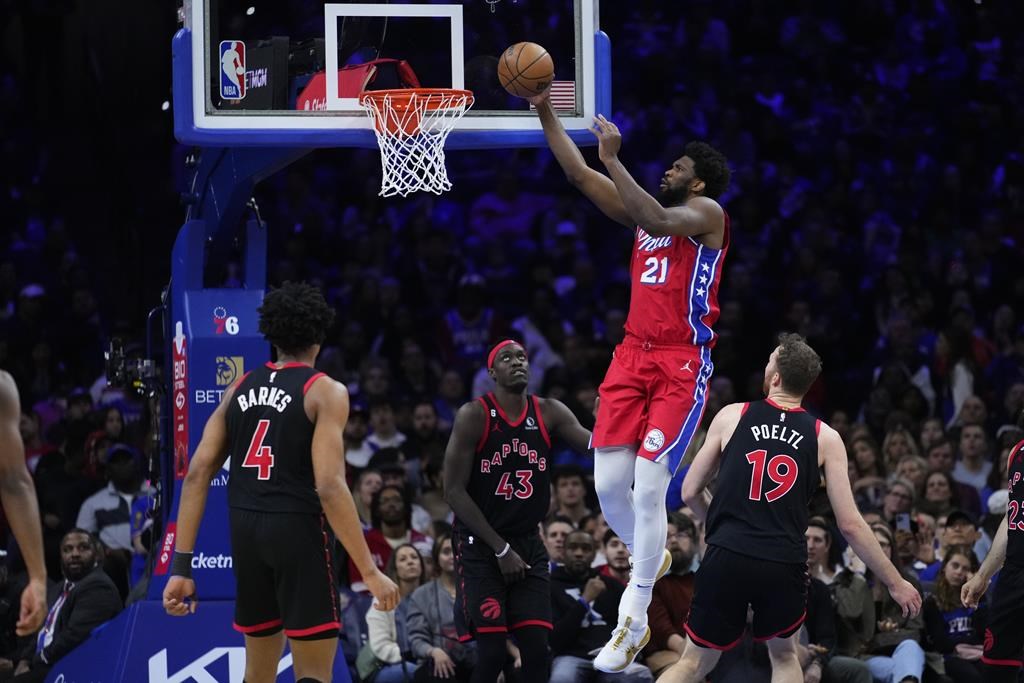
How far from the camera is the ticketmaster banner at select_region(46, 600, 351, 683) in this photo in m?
8.98

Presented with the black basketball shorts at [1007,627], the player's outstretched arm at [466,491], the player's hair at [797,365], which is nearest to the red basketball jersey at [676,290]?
the player's hair at [797,365]

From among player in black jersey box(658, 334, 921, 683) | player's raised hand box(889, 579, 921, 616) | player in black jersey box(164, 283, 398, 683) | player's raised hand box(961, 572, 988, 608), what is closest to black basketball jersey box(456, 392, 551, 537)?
player in black jersey box(658, 334, 921, 683)

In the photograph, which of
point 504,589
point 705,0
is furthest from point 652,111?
point 504,589

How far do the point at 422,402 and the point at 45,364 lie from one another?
3464mm

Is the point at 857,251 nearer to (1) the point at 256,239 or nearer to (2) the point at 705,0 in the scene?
(2) the point at 705,0

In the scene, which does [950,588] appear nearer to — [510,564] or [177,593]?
[510,564]

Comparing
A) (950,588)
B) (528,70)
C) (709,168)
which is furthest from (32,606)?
→ (950,588)

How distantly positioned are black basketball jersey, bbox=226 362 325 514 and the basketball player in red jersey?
58.5 inches

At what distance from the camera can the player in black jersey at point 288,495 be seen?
22.4ft

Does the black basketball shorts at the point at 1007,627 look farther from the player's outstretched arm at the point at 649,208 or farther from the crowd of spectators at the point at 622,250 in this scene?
the crowd of spectators at the point at 622,250

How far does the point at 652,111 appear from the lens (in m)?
17.1

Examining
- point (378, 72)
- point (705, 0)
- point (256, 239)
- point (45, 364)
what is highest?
point (705, 0)

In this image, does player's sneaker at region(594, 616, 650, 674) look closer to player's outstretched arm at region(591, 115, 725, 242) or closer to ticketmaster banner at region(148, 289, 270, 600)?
player's outstretched arm at region(591, 115, 725, 242)

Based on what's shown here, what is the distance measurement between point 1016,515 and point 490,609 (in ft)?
9.10
